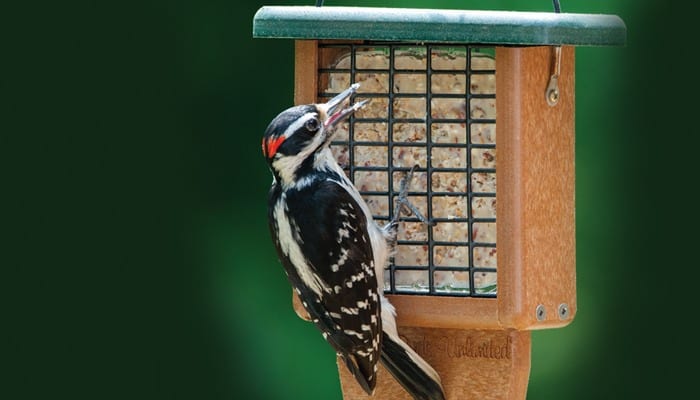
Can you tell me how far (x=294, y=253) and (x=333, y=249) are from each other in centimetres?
12

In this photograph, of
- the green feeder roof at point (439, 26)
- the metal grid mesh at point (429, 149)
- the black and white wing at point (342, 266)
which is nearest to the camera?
the green feeder roof at point (439, 26)

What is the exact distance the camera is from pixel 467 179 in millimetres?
5168

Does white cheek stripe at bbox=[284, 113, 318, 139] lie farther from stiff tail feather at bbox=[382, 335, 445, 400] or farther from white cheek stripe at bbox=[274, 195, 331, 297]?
stiff tail feather at bbox=[382, 335, 445, 400]

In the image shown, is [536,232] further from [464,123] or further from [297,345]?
[297,345]

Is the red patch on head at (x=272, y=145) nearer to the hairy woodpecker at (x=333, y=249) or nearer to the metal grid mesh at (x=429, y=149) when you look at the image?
the hairy woodpecker at (x=333, y=249)

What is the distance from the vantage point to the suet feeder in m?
4.94

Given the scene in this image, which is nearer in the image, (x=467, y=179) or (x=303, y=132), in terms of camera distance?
(x=303, y=132)

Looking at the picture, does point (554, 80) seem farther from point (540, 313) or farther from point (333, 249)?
point (333, 249)

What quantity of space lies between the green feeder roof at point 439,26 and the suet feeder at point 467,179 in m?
0.03

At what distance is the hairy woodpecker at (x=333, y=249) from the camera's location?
5.03m

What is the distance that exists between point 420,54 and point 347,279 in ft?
2.42

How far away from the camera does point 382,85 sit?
5.23 m

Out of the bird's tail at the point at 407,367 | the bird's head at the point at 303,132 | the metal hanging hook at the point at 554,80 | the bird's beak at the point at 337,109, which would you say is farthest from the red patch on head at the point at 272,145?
the metal hanging hook at the point at 554,80

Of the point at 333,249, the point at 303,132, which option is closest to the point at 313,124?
the point at 303,132
